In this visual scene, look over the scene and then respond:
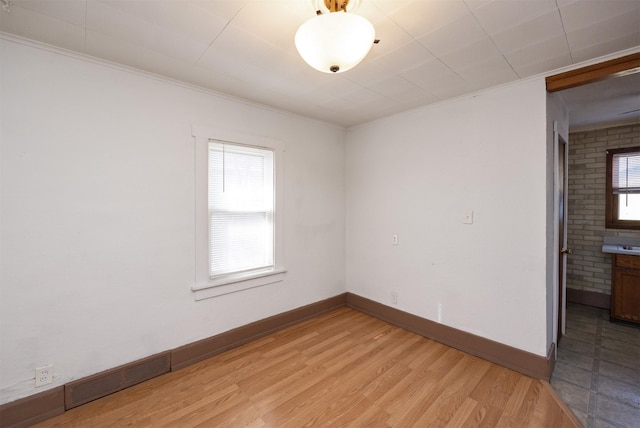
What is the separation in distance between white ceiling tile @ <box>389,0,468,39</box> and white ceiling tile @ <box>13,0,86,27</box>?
5.75ft

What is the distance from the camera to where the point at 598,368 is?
2.50 meters

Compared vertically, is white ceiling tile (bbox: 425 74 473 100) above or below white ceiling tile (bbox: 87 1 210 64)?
above

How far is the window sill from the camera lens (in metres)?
2.66

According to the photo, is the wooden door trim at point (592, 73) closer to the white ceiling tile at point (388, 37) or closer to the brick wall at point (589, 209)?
the white ceiling tile at point (388, 37)

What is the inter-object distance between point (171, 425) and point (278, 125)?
113 inches

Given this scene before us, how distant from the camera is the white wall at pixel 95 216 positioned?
1.84m

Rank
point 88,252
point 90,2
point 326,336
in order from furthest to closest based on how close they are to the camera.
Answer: point 326,336 → point 88,252 → point 90,2

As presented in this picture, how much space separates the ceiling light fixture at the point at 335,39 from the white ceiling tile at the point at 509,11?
2.73 ft

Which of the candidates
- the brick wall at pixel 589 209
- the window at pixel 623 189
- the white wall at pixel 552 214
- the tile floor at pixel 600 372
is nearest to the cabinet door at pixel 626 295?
the tile floor at pixel 600 372

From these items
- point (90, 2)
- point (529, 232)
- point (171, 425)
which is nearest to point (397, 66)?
point (529, 232)

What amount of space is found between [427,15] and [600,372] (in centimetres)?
325

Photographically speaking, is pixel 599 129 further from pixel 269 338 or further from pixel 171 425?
pixel 171 425

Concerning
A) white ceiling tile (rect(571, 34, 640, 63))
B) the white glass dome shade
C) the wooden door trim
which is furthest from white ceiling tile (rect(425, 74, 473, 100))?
the white glass dome shade

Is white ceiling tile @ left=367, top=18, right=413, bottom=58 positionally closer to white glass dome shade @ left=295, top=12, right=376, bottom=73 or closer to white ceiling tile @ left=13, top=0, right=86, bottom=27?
white glass dome shade @ left=295, top=12, right=376, bottom=73
